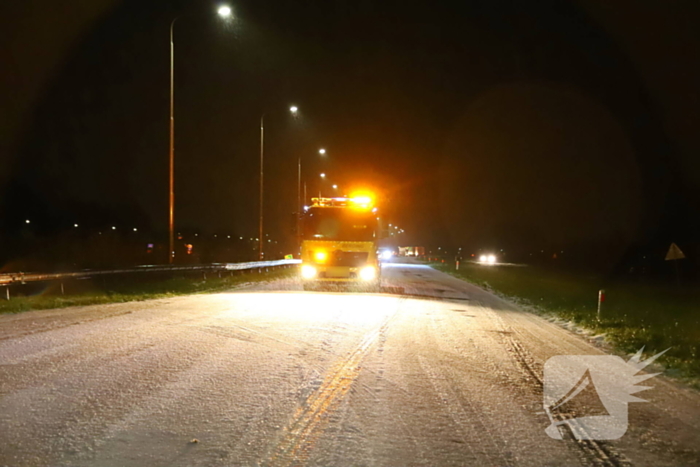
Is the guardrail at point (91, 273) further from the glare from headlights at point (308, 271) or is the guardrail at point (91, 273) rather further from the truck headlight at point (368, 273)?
the truck headlight at point (368, 273)

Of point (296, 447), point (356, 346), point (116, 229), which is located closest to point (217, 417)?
point (296, 447)

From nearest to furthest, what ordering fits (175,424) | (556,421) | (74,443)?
1. (74,443)
2. (175,424)
3. (556,421)

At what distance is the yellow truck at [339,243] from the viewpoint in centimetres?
2273

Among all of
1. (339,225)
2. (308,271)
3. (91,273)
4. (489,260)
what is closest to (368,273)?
(339,225)

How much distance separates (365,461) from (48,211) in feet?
388

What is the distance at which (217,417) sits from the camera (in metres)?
6.38

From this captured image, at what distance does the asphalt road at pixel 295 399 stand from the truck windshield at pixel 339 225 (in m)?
9.57

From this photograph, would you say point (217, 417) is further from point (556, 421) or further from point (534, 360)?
point (534, 360)

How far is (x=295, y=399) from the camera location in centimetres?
713

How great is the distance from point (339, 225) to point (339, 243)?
0.69 metres

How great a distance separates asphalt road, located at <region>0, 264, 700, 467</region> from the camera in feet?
17.8

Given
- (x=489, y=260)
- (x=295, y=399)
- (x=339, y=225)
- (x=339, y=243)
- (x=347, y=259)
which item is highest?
(x=339, y=225)

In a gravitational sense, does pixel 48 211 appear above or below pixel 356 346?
above

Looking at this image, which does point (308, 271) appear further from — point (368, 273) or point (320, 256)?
point (368, 273)
